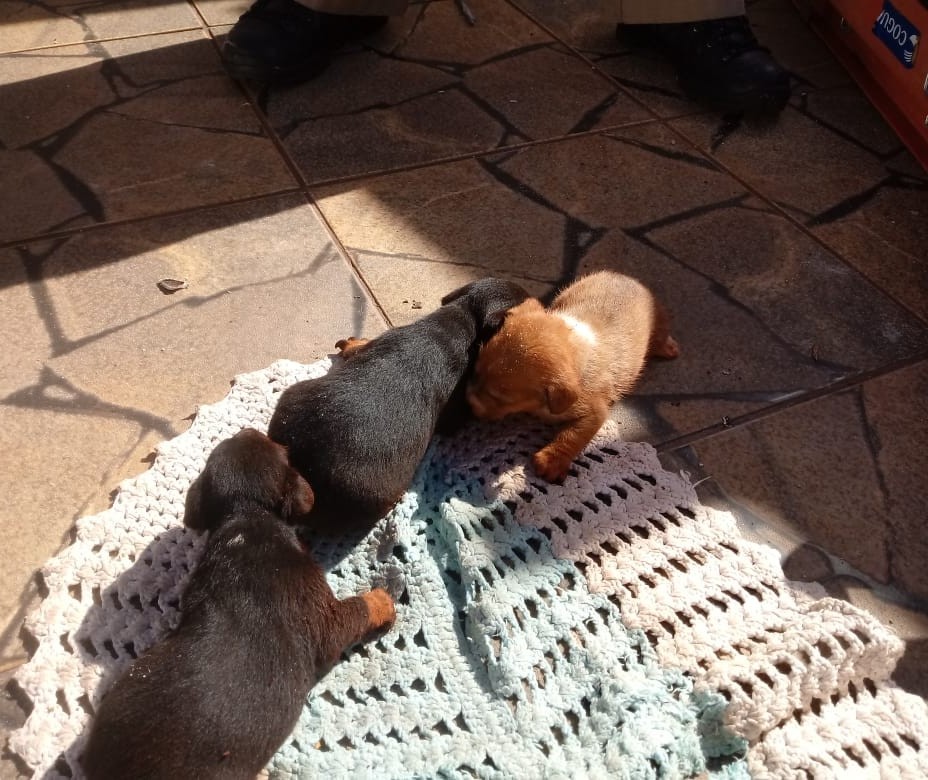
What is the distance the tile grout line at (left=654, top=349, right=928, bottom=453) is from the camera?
265 centimetres

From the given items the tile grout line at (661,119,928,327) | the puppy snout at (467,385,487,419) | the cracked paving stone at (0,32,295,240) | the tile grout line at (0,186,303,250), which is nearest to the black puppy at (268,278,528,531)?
the puppy snout at (467,385,487,419)

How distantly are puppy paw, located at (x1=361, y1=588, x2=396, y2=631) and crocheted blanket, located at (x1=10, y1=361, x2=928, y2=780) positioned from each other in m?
0.04

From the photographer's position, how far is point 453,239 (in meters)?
3.35

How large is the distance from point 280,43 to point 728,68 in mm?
2092

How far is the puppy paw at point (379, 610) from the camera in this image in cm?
205

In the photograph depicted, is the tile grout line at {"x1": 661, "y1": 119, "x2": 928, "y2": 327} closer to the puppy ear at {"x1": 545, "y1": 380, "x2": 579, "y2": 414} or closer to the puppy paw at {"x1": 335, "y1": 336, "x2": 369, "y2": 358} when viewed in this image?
the puppy ear at {"x1": 545, "y1": 380, "x2": 579, "y2": 414}

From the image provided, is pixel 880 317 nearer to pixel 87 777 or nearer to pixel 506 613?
pixel 506 613

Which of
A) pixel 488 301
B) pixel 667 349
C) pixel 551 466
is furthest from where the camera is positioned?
pixel 667 349

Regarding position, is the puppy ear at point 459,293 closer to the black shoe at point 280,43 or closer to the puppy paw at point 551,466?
the puppy paw at point 551,466

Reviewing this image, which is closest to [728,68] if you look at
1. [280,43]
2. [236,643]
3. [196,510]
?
[280,43]

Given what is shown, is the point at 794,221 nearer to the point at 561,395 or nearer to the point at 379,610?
the point at 561,395

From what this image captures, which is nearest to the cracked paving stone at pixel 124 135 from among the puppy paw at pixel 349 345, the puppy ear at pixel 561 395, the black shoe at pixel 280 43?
the black shoe at pixel 280 43

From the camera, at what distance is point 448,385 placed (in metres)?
2.46

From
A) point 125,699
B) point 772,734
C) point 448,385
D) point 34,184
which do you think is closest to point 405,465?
point 448,385
